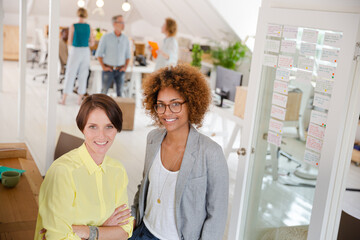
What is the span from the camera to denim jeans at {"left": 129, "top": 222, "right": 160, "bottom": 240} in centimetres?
213

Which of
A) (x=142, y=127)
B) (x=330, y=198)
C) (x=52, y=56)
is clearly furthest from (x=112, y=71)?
(x=330, y=198)

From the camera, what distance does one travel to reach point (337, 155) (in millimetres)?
2346

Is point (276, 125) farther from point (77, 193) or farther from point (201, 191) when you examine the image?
point (77, 193)

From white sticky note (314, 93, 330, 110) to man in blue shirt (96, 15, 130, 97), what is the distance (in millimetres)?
5451

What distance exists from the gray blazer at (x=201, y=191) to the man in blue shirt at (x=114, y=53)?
18.9ft

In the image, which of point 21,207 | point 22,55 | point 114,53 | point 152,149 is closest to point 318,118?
point 152,149

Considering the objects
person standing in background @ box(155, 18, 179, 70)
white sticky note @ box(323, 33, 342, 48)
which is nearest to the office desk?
white sticky note @ box(323, 33, 342, 48)

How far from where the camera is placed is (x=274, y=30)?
9.19 feet

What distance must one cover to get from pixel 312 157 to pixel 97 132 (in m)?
1.42

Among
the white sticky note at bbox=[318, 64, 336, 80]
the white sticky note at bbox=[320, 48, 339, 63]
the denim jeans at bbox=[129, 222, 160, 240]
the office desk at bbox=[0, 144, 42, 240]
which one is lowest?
the office desk at bbox=[0, 144, 42, 240]

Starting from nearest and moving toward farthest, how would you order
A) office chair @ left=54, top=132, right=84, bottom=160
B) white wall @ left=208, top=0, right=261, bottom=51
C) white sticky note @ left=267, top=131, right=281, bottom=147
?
white sticky note @ left=267, top=131, right=281, bottom=147, office chair @ left=54, top=132, right=84, bottom=160, white wall @ left=208, top=0, right=261, bottom=51

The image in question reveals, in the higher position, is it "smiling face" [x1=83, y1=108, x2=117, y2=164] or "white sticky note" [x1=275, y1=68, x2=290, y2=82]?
"white sticky note" [x1=275, y1=68, x2=290, y2=82]

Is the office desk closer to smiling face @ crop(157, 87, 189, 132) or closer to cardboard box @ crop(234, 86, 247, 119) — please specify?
smiling face @ crop(157, 87, 189, 132)

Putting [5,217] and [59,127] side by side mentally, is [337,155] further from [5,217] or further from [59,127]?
[59,127]
